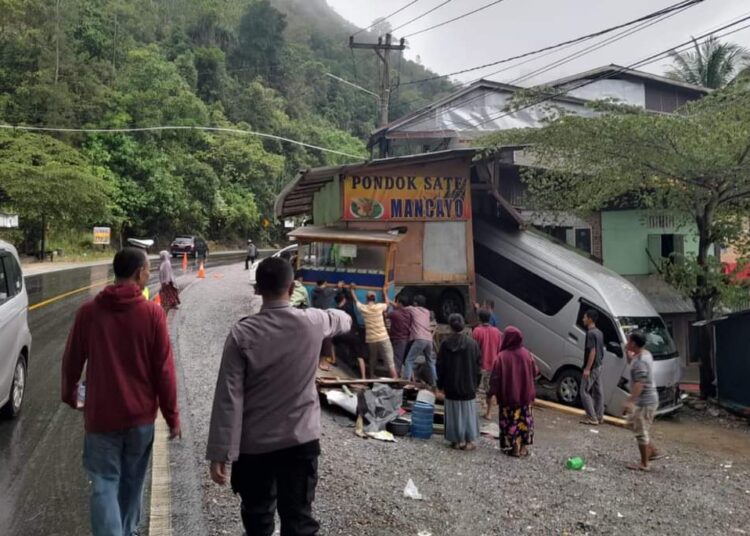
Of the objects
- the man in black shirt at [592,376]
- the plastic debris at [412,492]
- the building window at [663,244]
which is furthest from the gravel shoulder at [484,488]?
the building window at [663,244]

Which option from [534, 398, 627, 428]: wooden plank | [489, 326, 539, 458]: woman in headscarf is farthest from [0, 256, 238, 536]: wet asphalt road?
[534, 398, 627, 428]: wooden plank

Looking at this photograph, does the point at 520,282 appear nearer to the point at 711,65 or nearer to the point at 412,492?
the point at 412,492

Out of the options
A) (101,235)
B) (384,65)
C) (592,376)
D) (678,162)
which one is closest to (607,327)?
(592,376)

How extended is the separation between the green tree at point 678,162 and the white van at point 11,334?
9962 mm

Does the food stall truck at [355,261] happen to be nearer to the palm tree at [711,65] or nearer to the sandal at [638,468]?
the sandal at [638,468]

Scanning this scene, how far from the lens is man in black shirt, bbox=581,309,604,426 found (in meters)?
10.2

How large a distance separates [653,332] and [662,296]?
24.1ft

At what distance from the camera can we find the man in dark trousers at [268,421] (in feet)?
9.34

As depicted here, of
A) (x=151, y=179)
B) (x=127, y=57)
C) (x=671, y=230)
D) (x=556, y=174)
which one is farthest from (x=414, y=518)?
(x=127, y=57)

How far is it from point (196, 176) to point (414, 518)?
4195 cm

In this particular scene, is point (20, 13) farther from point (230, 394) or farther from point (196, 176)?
point (230, 394)

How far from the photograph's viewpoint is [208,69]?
56812 mm

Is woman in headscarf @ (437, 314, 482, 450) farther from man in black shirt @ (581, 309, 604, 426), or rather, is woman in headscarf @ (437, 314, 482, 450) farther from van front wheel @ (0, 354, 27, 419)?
van front wheel @ (0, 354, 27, 419)

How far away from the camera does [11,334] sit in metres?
6.22
